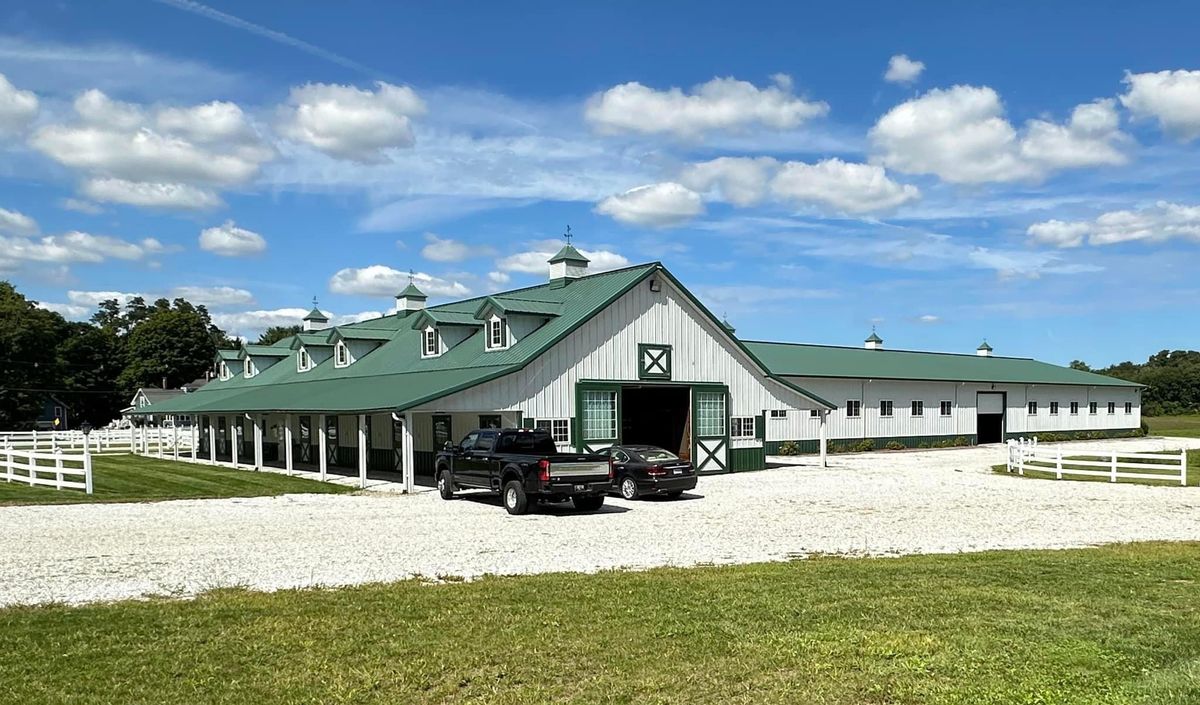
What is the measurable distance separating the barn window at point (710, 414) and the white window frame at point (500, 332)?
659 cm

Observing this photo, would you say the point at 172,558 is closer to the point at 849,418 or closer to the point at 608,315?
the point at 608,315

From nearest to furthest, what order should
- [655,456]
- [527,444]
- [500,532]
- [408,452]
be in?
[500,532] → [527,444] → [655,456] → [408,452]

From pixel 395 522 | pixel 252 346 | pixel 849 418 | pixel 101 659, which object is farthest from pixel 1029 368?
pixel 101 659

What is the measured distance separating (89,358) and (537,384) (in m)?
87.9

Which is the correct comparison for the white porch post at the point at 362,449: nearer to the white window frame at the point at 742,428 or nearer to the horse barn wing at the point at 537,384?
the horse barn wing at the point at 537,384

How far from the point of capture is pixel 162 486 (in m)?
28.1

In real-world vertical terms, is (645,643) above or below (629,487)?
above

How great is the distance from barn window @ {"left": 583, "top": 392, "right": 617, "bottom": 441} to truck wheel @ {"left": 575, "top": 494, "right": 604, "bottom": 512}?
7663mm

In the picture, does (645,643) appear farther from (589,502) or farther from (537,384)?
(537,384)

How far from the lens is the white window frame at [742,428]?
34.1m

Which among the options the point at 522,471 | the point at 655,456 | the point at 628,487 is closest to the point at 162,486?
the point at 522,471

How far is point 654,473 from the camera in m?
23.6

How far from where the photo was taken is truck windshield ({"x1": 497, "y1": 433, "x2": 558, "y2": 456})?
23125 mm

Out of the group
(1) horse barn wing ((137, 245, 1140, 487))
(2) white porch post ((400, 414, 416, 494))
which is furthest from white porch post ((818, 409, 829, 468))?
(2) white porch post ((400, 414, 416, 494))
